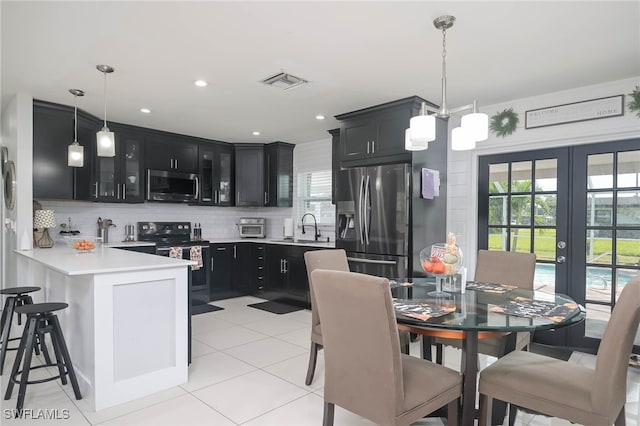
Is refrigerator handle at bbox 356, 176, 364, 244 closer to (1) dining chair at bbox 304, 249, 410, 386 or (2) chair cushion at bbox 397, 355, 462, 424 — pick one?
(1) dining chair at bbox 304, 249, 410, 386

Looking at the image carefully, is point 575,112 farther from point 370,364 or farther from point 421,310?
point 370,364

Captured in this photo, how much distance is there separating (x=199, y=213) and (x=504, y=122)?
181 inches

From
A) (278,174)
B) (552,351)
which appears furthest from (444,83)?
(278,174)

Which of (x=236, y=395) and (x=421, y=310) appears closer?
(x=421, y=310)

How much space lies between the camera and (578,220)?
3.54 metres

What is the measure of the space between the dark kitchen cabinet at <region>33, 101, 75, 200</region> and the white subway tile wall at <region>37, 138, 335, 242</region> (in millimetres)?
705

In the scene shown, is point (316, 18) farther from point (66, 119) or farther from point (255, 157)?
point (255, 157)

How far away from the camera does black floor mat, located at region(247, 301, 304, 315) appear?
5047 millimetres

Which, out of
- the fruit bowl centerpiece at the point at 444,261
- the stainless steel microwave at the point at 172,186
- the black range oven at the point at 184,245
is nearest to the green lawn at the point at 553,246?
the fruit bowl centerpiece at the point at 444,261

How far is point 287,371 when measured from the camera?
10.1 feet

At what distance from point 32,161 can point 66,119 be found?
23.7 inches

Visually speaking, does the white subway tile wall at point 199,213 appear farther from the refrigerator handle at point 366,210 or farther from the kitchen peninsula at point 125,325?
the kitchen peninsula at point 125,325

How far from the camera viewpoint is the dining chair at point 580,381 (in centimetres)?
156

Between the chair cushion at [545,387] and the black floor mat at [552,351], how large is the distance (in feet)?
5.78
